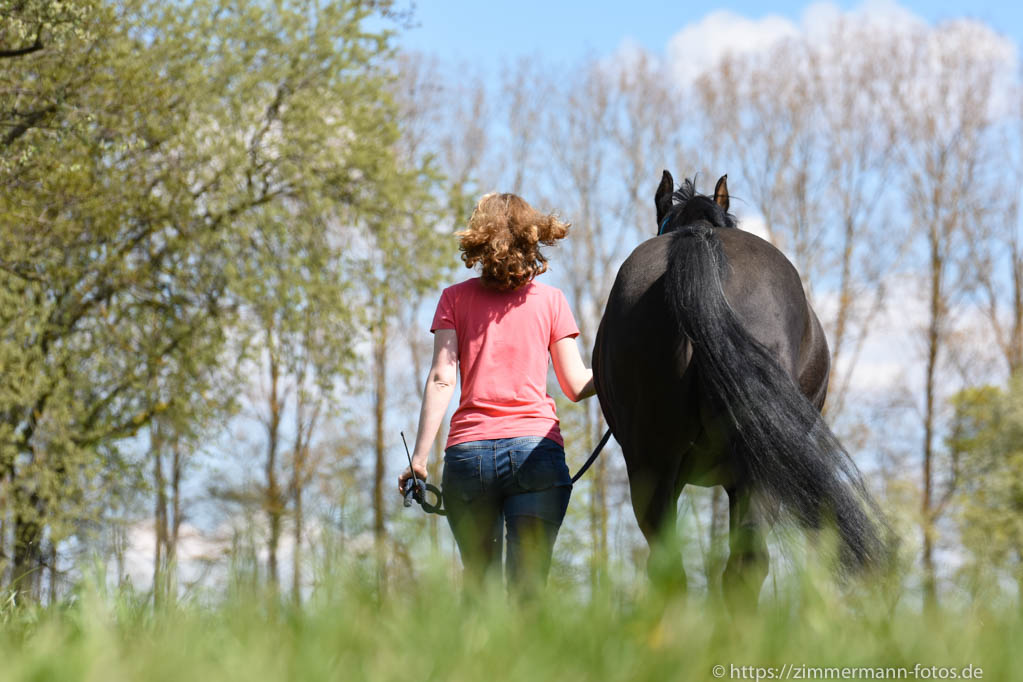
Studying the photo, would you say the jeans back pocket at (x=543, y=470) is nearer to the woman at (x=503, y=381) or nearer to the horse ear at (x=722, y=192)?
the woman at (x=503, y=381)

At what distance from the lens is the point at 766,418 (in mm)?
3979

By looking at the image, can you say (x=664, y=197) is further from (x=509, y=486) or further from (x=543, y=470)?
(x=509, y=486)

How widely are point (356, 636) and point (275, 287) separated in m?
15.6

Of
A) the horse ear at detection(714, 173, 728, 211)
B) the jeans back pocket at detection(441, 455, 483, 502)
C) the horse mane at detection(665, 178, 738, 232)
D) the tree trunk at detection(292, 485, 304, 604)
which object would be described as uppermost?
the horse ear at detection(714, 173, 728, 211)

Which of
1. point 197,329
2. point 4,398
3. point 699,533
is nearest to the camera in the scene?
point 699,533

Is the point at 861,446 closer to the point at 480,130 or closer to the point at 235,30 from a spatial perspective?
the point at 480,130

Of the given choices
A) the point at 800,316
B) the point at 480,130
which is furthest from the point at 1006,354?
the point at 800,316

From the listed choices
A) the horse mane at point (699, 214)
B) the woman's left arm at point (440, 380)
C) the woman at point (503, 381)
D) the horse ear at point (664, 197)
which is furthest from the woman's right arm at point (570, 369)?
the horse ear at point (664, 197)

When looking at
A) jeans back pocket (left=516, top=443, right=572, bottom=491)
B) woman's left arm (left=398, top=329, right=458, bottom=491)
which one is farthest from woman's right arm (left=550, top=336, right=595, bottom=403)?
woman's left arm (left=398, top=329, right=458, bottom=491)

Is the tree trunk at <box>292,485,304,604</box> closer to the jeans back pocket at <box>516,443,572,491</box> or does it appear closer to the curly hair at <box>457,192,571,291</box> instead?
the jeans back pocket at <box>516,443,572,491</box>

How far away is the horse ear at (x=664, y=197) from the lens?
5986mm

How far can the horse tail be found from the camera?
3477 millimetres

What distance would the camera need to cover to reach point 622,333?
4668 mm

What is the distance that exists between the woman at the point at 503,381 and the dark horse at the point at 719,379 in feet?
1.00
